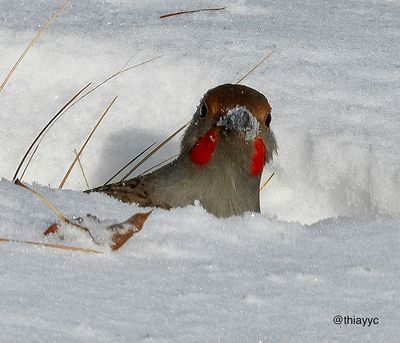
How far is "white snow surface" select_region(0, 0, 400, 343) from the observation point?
223cm

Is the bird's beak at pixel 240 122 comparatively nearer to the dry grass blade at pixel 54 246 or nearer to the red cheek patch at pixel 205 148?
the red cheek patch at pixel 205 148

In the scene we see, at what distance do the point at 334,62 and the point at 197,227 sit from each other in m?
2.71

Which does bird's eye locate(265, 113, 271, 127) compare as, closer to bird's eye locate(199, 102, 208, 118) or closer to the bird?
the bird

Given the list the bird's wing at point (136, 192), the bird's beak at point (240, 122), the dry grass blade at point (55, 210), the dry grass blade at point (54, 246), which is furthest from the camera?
the bird's beak at point (240, 122)

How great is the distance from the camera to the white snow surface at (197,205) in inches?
87.8

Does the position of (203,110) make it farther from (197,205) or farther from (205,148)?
(197,205)

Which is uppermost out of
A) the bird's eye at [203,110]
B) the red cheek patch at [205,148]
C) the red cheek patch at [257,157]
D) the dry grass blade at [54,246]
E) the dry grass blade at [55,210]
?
the dry grass blade at [54,246]

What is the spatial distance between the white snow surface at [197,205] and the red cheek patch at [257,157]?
29 cm

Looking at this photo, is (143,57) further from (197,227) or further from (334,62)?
(197,227)

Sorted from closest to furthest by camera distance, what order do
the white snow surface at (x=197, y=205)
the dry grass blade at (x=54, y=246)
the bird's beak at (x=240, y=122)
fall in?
the white snow surface at (x=197, y=205) → the dry grass blade at (x=54, y=246) → the bird's beak at (x=240, y=122)

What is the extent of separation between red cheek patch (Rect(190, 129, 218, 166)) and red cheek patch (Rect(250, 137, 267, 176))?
0.17 metres

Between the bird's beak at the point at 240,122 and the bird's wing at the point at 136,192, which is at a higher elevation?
the bird's beak at the point at 240,122

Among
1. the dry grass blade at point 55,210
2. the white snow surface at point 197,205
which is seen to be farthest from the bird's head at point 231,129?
the dry grass blade at point 55,210

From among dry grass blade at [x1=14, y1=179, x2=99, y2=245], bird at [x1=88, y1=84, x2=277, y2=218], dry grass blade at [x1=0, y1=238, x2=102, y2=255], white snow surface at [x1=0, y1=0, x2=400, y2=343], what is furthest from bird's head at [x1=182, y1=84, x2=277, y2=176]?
dry grass blade at [x1=0, y1=238, x2=102, y2=255]
